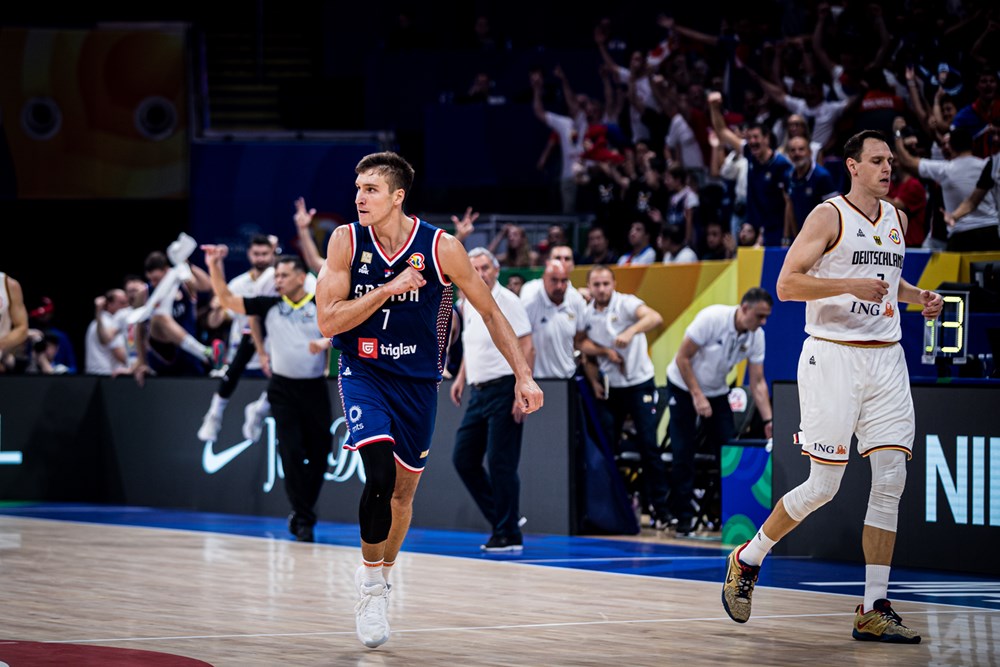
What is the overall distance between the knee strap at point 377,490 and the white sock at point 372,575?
104 mm

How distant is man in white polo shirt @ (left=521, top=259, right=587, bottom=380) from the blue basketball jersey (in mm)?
5679

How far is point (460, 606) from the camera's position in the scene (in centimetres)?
793

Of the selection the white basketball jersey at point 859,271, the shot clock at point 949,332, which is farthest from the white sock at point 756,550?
the shot clock at point 949,332

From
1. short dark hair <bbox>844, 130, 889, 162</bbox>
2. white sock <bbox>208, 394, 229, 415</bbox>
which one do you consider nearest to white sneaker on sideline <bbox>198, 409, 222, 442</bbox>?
white sock <bbox>208, 394, 229, 415</bbox>

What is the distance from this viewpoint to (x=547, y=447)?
1238cm

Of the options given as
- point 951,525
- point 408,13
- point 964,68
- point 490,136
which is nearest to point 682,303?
point 964,68

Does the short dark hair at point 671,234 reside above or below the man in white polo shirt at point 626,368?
above

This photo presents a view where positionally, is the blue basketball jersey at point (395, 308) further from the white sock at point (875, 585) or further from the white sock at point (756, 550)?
the white sock at point (875, 585)

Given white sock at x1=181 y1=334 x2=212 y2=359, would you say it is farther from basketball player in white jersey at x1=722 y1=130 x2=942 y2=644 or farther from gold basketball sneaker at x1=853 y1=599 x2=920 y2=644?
gold basketball sneaker at x1=853 y1=599 x2=920 y2=644

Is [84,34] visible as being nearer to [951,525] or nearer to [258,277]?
[258,277]

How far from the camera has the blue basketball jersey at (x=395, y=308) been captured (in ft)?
22.4

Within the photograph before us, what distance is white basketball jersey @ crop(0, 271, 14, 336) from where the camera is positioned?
12.0m

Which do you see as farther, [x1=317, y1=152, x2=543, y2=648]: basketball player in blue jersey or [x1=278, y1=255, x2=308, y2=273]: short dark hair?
[x1=278, y1=255, x2=308, y2=273]: short dark hair

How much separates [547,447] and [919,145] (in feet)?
14.6
